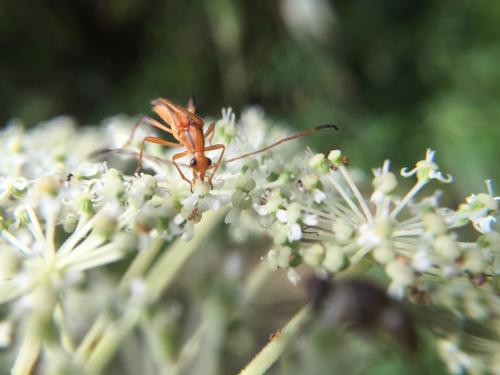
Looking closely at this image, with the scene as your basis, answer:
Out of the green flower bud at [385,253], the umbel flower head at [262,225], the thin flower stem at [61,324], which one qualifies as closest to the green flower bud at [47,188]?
the umbel flower head at [262,225]

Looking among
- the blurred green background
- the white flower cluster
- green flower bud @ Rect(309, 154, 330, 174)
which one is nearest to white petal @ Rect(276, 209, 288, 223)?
the white flower cluster

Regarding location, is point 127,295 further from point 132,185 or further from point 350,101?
point 350,101

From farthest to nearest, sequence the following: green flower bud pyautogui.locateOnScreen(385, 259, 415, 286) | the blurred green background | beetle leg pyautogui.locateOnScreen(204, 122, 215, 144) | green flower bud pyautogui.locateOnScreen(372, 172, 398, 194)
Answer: the blurred green background < beetle leg pyautogui.locateOnScreen(204, 122, 215, 144) < green flower bud pyautogui.locateOnScreen(372, 172, 398, 194) < green flower bud pyautogui.locateOnScreen(385, 259, 415, 286)

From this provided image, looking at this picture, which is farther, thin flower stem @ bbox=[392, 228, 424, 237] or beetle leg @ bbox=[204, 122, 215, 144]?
beetle leg @ bbox=[204, 122, 215, 144]

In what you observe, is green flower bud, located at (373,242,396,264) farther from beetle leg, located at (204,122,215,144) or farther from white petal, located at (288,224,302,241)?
beetle leg, located at (204,122,215,144)

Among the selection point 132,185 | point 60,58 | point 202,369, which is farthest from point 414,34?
point 132,185

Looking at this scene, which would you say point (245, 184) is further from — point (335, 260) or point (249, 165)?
point (335, 260)
